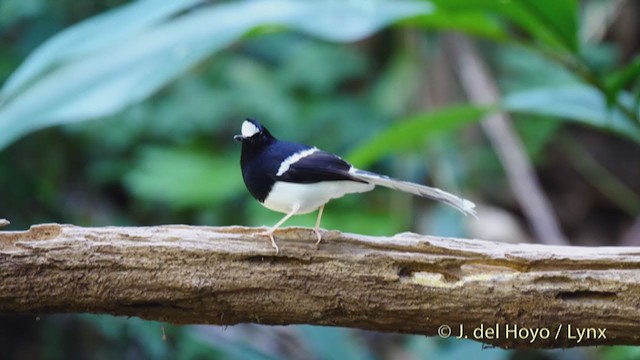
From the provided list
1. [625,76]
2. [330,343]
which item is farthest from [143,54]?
[625,76]

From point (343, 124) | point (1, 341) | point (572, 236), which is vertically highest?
point (343, 124)

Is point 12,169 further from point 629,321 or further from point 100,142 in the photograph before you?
point 629,321

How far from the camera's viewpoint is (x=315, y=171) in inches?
63.5

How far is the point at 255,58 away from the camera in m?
4.59

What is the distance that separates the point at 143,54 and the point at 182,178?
152 centimetres

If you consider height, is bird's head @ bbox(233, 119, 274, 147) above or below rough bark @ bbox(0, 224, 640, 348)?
above

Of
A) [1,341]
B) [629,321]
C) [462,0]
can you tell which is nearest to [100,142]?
[1,341]

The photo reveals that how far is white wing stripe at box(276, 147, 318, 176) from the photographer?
5.30ft

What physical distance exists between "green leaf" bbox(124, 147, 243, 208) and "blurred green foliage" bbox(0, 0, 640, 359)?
0.04 ft

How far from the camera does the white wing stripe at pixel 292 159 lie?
1614 mm

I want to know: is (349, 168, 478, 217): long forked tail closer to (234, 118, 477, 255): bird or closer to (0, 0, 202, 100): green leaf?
(234, 118, 477, 255): bird

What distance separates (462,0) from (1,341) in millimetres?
2456

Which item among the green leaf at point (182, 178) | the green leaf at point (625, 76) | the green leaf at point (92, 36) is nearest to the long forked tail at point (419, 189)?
the green leaf at point (625, 76)

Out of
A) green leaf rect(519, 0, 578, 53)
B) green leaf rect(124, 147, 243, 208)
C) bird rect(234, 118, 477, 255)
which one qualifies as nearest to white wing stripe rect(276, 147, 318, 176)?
bird rect(234, 118, 477, 255)
